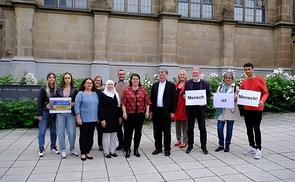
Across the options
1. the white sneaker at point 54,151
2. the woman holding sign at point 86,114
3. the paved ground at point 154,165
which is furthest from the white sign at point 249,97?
the white sneaker at point 54,151

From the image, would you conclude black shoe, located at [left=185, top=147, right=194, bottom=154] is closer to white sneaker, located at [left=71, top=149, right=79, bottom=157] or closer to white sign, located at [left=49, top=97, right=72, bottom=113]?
white sneaker, located at [left=71, top=149, right=79, bottom=157]

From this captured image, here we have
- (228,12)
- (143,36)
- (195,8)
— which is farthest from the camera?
(195,8)

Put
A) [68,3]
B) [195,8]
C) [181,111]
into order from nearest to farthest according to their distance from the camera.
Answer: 1. [181,111]
2. [68,3]
3. [195,8]

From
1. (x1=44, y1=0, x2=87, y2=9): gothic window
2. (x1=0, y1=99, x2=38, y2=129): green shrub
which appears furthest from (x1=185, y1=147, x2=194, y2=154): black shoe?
(x1=44, y1=0, x2=87, y2=9): gothic window

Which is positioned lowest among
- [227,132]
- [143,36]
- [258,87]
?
[227,132]

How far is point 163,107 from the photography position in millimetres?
6000

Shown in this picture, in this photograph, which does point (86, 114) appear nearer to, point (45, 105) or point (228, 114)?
point (45, 105)

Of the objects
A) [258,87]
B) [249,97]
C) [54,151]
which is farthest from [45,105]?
[258,87]

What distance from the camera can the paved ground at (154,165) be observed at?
4.59 metres

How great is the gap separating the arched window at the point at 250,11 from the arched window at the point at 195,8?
5.78 feet

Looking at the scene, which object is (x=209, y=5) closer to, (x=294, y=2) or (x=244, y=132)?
(x=294, y=2)

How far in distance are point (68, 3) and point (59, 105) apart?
30.5 ft

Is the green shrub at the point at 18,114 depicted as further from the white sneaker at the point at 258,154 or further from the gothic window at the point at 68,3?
the white sneaker at the point at 258,154

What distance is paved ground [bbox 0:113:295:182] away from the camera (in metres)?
4.59
